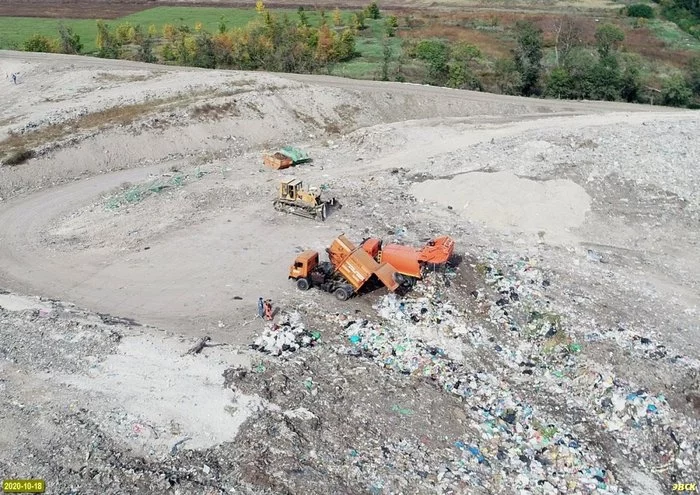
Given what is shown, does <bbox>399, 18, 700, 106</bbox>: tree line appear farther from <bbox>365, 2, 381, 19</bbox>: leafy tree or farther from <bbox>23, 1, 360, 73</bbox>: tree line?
<bbox>365, 2, 381, 19</bbox>: leafy tree

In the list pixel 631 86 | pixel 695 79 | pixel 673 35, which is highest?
pixel 673 35

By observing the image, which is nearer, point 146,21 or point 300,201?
point 300,201

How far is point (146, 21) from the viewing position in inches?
2854

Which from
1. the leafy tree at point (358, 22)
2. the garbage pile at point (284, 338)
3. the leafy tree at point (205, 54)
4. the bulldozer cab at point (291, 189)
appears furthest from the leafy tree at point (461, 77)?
the garbage pile at point (284, 338)

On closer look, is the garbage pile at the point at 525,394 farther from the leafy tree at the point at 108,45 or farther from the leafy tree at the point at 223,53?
the leafy tree at the point at 108,45

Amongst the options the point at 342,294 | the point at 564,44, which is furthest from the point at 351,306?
the point at 564,44

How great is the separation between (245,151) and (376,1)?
59.5 m

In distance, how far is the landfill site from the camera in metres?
13.3

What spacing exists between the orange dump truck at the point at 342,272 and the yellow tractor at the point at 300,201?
5365mm

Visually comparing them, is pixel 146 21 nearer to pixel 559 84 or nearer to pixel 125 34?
pixel 125 34

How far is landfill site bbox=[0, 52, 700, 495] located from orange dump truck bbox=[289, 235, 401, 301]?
10cm

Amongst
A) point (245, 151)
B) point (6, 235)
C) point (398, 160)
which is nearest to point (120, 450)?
point (6, 235)

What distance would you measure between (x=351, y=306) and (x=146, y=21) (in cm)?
6454

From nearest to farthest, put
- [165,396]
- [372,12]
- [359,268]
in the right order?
[165,396] < [359,268] < [372,12]
